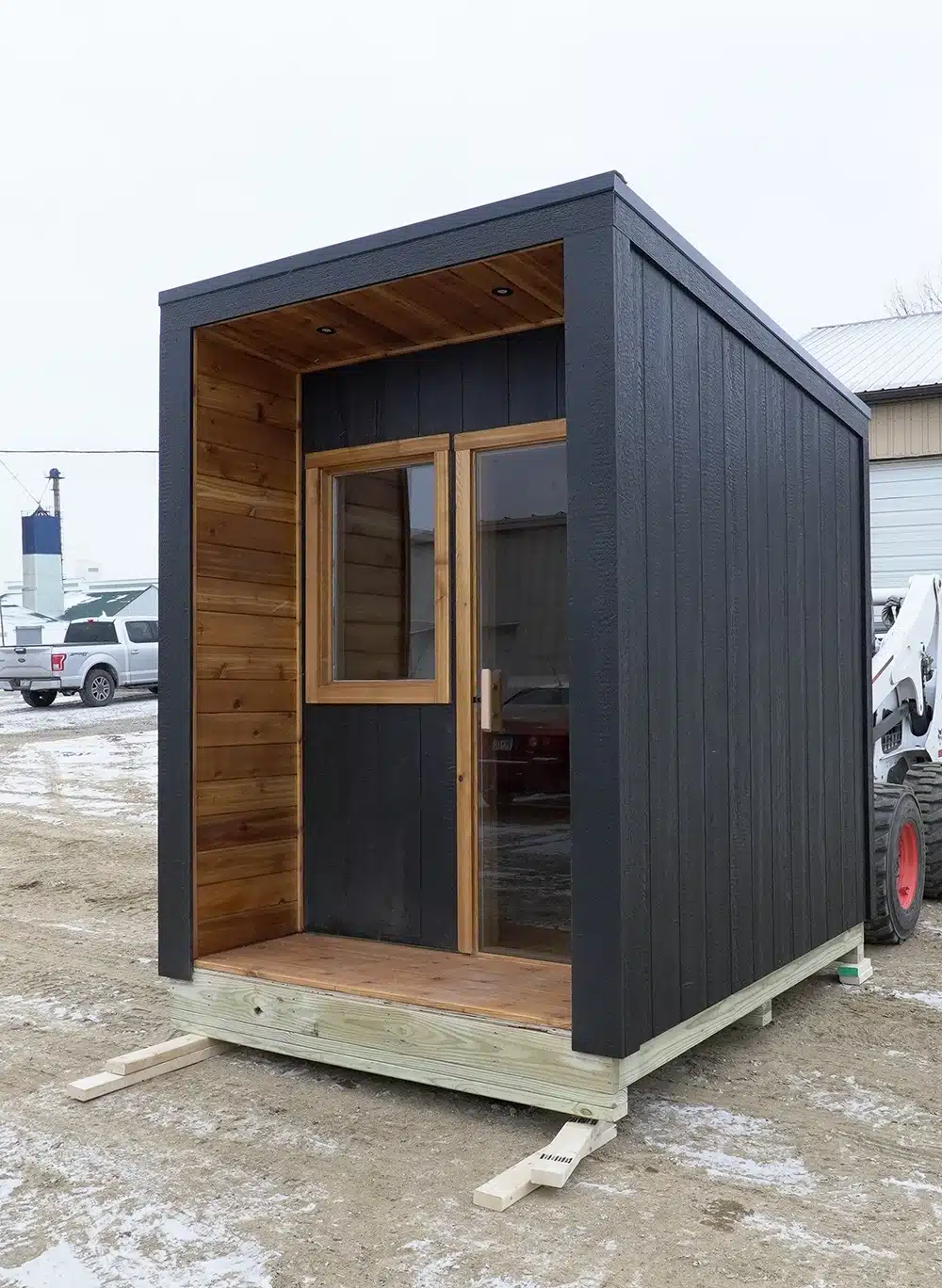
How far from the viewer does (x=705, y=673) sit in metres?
4.09

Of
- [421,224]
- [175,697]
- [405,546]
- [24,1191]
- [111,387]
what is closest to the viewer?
[24,1191]

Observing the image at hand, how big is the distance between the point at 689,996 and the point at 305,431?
2695 mm

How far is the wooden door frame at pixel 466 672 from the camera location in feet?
15.2

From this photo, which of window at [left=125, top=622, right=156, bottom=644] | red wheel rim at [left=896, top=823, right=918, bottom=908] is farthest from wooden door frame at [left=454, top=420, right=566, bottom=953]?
window at [left=125, top=622, right=156, bottom=644]

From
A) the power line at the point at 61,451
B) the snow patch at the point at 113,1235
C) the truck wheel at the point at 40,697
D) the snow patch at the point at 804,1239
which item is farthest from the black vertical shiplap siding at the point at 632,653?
the power line at the point at 61,451

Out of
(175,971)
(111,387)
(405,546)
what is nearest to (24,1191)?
(175,971)

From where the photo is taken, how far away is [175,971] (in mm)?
4461

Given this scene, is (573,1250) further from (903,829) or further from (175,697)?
(903,829)

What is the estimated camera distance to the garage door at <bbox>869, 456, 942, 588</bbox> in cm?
1304

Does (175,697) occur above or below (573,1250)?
above

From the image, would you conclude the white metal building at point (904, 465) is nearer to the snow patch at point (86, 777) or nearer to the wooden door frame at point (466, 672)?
the snow patch at point (86, 777)

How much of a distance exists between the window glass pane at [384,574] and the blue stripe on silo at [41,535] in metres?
34.5

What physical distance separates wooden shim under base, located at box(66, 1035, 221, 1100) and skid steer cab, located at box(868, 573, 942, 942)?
10.2 ft

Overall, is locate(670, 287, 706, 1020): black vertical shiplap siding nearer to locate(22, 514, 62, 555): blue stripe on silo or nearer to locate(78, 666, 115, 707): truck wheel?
locate(78, 666, 115, 707): truck wheel
